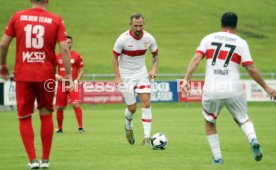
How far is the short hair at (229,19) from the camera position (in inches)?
423

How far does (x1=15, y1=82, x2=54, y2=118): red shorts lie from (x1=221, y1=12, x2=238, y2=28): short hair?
2636mm

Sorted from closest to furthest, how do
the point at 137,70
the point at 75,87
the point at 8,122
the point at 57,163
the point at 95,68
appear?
the point at 57,163
the point at 137,70
the point at 75,87
the point at 8,122
the point at 95,68

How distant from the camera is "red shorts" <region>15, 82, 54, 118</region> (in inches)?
412

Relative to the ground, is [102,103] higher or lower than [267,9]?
lower

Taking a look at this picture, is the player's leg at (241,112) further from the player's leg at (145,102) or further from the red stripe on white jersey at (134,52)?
the red stripe on white jersey at (134,52)

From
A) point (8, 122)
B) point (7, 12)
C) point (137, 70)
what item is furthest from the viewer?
point (7, 12)

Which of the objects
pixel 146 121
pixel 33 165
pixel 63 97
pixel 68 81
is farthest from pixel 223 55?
pixel 63 97

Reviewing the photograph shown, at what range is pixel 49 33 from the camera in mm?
10312

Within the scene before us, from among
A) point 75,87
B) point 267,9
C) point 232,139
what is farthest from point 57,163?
point 267,9

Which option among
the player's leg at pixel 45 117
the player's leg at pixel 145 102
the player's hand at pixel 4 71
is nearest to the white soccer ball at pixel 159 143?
the player's leg at pixel 145 102

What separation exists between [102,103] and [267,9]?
133 feet

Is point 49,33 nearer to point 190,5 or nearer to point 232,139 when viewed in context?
point 232,139

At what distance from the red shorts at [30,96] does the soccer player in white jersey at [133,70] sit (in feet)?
14.4

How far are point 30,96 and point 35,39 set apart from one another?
2.62 feet
